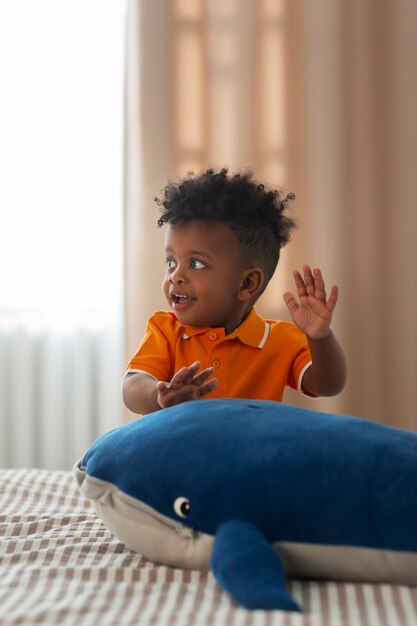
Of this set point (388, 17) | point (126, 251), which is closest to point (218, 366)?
point (126, 251)

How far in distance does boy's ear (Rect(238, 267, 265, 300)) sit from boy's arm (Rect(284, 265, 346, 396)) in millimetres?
95

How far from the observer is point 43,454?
2.65 metres

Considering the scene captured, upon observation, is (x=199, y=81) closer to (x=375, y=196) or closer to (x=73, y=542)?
(x=375, y=196)

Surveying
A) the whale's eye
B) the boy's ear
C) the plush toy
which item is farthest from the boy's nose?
the whale's eye

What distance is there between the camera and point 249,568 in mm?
799

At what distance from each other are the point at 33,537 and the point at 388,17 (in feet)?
6.56

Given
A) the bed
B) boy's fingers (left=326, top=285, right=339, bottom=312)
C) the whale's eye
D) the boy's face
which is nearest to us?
the bed

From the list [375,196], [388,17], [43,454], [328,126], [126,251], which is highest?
[388,17]

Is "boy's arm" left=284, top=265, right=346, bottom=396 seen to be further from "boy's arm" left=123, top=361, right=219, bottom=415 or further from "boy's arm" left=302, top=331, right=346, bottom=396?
"boy's arm" left=123, top=361, right=219, bottom=415

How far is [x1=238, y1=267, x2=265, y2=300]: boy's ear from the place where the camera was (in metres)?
1.38

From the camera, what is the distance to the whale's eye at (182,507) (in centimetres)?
92

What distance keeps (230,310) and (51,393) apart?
1.40 metres

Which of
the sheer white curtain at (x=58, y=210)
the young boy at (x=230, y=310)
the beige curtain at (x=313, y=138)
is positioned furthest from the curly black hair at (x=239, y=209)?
the sheer white curtain at (x=58, y=210)

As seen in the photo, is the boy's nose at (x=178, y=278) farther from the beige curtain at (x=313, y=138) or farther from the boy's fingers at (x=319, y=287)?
the beige curtain at (x=313, y=138)
